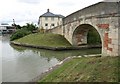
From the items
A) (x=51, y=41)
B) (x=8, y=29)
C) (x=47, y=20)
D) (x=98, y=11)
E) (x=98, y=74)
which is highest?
(x=47, y=20)

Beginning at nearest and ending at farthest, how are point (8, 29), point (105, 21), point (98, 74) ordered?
1. point (98, 74)
2. point (105, 21)
3. point (8, 29)

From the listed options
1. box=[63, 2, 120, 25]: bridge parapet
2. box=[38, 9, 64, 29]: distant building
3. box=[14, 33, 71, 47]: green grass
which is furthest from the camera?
box=[38, 9, 64, 29]: distant building

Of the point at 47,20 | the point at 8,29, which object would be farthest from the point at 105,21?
the point at 8,29

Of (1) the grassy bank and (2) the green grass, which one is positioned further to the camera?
(2) the green grass

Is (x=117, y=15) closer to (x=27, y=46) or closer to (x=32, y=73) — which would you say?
(x=32, y=73)

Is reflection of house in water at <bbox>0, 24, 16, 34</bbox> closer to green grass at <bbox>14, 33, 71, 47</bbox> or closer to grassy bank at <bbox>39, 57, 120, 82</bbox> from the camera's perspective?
green grass at <bbox>14, 33, 71, 47</bbox>

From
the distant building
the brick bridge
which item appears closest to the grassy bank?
the brick bridge

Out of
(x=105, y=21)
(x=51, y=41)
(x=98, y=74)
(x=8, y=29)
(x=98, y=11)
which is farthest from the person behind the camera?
(x=8, y=29)

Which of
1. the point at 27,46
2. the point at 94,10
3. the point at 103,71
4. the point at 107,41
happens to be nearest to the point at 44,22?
the point at 27,46

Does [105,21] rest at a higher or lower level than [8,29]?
lower

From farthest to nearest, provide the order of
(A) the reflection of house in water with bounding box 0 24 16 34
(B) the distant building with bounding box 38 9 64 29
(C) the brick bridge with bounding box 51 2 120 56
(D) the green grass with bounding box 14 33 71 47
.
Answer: (A) the reflection of house in water with bounding box 0 24 16 34
(B) the distant building with bounding box 38 9 64 29
(D) the green grass with bounding box 14 33 71 47
(C) the brick bridge with bounding box 51 2 120 56

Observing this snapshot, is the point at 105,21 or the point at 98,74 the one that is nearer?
the point at 98,74

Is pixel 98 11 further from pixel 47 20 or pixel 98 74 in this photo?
pixel 47 20

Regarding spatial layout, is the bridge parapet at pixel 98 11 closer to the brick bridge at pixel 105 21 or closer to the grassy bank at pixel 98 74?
the brick bridge at pixel 105 21
